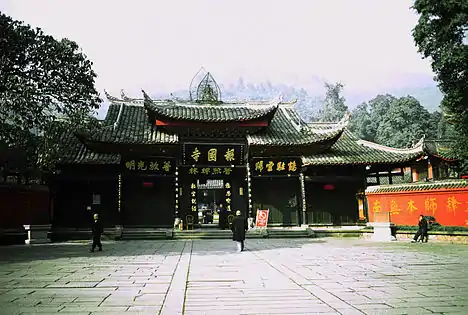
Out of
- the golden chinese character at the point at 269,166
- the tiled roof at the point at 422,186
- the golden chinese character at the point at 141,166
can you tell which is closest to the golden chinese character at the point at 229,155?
the golden chinese character at the point at 269,166

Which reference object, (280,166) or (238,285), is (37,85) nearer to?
(238,285)

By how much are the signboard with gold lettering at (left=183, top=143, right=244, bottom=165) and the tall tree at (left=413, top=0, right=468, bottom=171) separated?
9734 millimetres

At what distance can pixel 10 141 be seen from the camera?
1262 cm

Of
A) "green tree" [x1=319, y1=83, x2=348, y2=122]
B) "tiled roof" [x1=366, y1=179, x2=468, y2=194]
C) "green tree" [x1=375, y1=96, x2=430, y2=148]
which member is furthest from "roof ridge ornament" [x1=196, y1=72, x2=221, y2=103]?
"green tree" [x1=319, y1=83, x2=348, y2=122]

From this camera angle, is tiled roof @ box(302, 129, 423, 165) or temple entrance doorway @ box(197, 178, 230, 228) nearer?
tiled roof @ box(302, 129, 423, 165)

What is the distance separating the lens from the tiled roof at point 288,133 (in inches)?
758

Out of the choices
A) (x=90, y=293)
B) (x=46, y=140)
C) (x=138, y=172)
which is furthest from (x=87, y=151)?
(x=90, y=293)

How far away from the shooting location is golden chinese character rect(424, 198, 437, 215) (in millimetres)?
15383

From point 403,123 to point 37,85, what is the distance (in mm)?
50514

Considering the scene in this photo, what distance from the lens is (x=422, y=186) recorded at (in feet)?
52.4

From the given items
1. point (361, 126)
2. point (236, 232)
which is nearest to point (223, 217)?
point (236, 232)

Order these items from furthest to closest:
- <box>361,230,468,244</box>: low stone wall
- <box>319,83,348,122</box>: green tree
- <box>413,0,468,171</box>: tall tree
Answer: <box>319,83,348,122</box>: green tree, <box>361,230,468,244</box>: low stone wall, <box>413,0,468,171</box>: tall tree

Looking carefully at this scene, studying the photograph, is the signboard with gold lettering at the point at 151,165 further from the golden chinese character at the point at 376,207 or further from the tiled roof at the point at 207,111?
the golden chinese character at the point at 376,207

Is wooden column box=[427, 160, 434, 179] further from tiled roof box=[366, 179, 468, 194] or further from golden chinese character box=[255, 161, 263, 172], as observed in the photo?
golden chinese character box=[255, 161, 263, 172]
